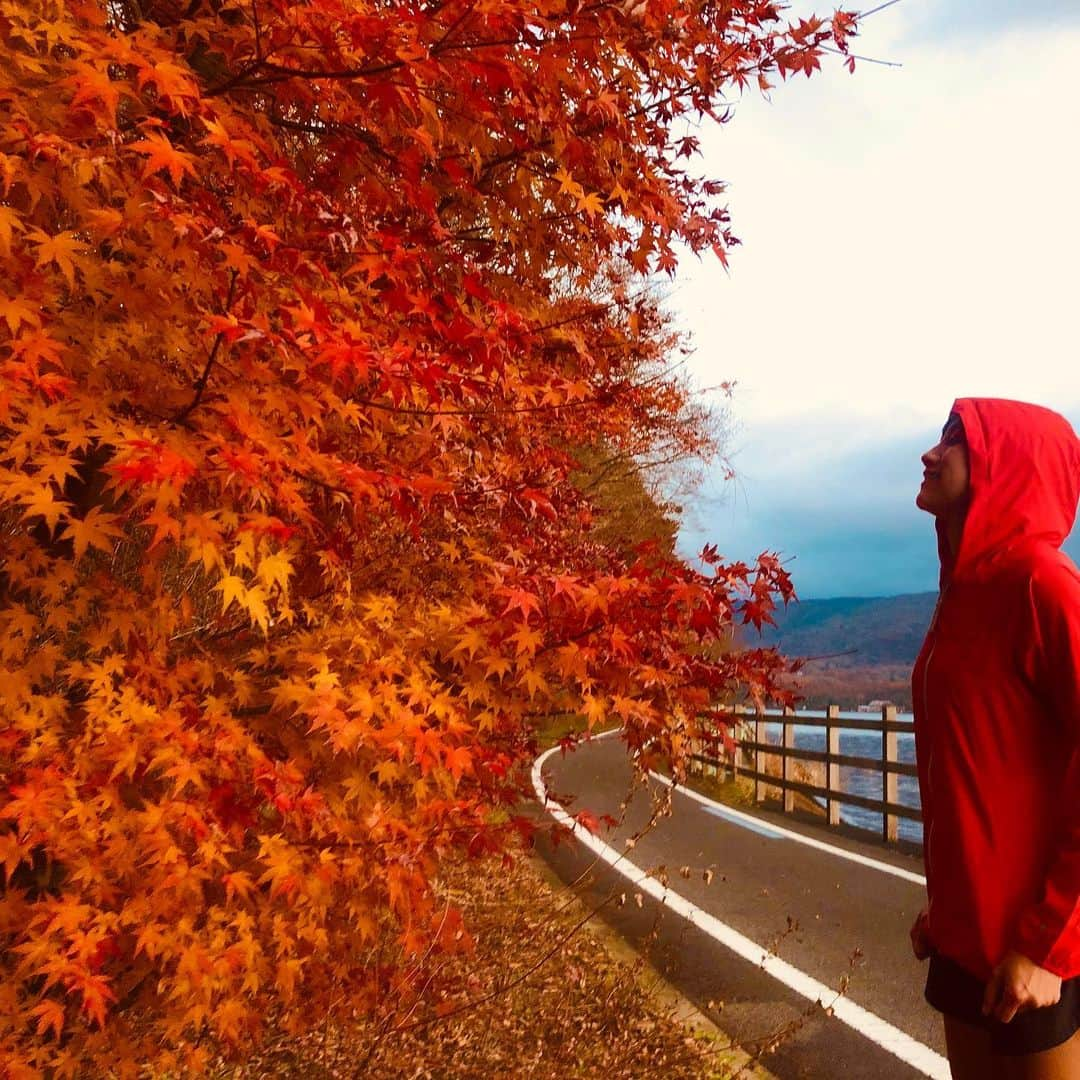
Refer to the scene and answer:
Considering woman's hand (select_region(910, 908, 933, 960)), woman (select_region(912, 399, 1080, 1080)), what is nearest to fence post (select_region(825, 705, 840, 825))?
woman's hand (select_region(910, 908, 933, 960))

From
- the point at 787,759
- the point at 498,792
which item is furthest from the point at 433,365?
the point at 787,759

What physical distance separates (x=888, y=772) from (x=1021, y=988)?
28.2 ft

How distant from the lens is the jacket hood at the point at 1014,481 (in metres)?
1.97

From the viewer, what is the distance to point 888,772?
9.69 m

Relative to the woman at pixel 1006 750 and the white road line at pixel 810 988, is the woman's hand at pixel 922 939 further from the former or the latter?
the white road line at pixel 810 988

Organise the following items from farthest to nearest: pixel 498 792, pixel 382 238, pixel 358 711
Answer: pixel 498 792 < pixel 358 711 < pixel 382 238

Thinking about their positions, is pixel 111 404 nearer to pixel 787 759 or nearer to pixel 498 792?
pixel 498 792

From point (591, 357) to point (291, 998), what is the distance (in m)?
3.24

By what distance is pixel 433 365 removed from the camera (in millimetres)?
2910

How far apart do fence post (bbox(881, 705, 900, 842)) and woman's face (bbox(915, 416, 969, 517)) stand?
8160 mm

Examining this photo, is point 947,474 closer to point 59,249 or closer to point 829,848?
point 59,249

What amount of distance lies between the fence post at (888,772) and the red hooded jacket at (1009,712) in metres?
8.12

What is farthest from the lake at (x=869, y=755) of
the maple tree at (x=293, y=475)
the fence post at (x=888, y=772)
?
the maple tree at (x=293, y=475)

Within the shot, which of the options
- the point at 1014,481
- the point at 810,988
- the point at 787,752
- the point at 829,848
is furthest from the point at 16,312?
the point at 787,752
